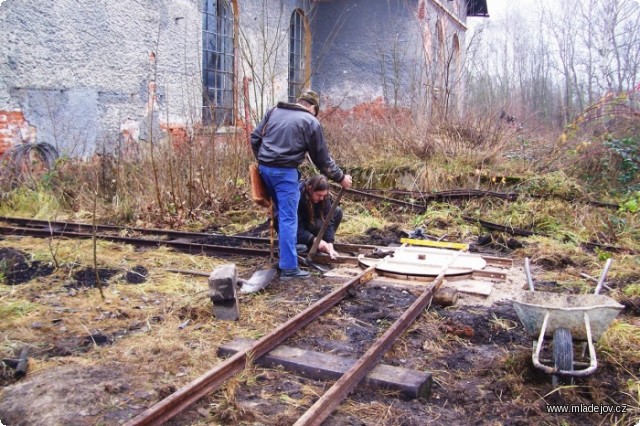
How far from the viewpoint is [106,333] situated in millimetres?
4668

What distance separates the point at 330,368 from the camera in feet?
12.7

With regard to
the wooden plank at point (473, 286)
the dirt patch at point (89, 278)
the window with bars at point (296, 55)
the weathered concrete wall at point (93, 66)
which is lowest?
the wooden plank at point (473, 286)

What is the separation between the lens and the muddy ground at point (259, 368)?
332cm

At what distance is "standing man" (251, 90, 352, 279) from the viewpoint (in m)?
6.11

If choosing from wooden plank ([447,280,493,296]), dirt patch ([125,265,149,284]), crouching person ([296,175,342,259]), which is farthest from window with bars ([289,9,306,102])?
wooden plank ([447,280,493,296])

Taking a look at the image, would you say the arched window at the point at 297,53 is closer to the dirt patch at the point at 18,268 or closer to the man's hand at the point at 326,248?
the man's hand at the point at 326,248

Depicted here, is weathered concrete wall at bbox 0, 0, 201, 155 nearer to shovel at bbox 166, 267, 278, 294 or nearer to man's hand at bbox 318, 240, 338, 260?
man's hand at bbox 318, 240, 338, 260

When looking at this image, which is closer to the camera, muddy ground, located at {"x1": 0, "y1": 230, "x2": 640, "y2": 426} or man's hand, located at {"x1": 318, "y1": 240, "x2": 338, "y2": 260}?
muddy ground, located at {"x1": 0, "y1": 230, "x2": 640, "y2": 426}

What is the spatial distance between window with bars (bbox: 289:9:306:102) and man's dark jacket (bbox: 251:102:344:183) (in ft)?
44.7

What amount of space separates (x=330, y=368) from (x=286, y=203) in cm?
264

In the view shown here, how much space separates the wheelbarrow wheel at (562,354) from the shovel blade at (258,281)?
3.06m

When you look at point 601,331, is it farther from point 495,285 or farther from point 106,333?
point 106,333

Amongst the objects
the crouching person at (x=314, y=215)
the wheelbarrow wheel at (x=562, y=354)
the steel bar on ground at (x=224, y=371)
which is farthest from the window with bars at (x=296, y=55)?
the wheelbarrow wheel at (x=562, y=354)

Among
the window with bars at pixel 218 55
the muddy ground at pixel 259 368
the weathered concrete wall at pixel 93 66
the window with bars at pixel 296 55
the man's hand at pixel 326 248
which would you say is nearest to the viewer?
the muddy ground at pixel 259 368
